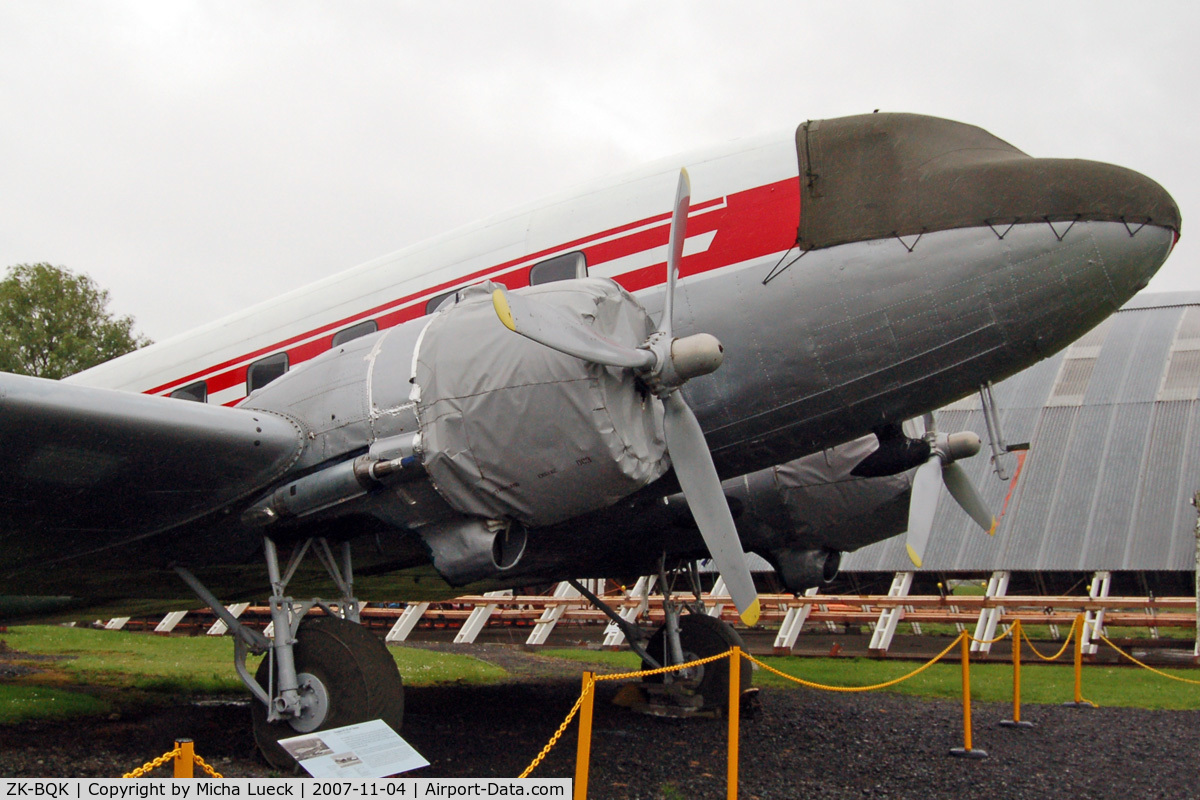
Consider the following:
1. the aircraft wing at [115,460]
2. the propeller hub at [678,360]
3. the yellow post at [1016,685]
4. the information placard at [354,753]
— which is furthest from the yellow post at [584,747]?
the yellow post at [1016,685]

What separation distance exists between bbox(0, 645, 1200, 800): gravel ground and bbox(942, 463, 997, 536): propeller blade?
1.88 m

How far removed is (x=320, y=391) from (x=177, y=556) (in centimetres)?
171

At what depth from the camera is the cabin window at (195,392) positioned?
347 inches

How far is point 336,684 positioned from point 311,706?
223 mm

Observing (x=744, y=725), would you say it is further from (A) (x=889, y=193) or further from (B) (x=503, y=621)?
(B) (x=503, y=621)

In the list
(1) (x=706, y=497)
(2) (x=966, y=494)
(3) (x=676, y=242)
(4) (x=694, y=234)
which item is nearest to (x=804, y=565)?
(2) (x=966, y=494)

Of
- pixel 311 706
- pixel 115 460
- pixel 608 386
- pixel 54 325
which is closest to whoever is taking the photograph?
pixel 115 460

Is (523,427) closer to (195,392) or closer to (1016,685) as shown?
(195,392)

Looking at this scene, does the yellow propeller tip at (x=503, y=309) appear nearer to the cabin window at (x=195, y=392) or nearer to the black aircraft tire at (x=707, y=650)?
the cabin window at (x=195, y=392)

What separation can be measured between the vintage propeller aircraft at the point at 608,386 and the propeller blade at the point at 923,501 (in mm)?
1335

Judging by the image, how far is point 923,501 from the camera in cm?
843

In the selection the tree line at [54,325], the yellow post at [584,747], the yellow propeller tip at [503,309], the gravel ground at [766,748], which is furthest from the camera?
the tree line at [54,325]

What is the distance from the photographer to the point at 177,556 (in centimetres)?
655

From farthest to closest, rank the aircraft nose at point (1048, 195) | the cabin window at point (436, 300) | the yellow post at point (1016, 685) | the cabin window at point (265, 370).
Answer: the cabin window at point (265, 370) → the yellow post at point (1016, 685) → the cabin window at point (436, 300) → the aircraft nose at point (1048, 195)
